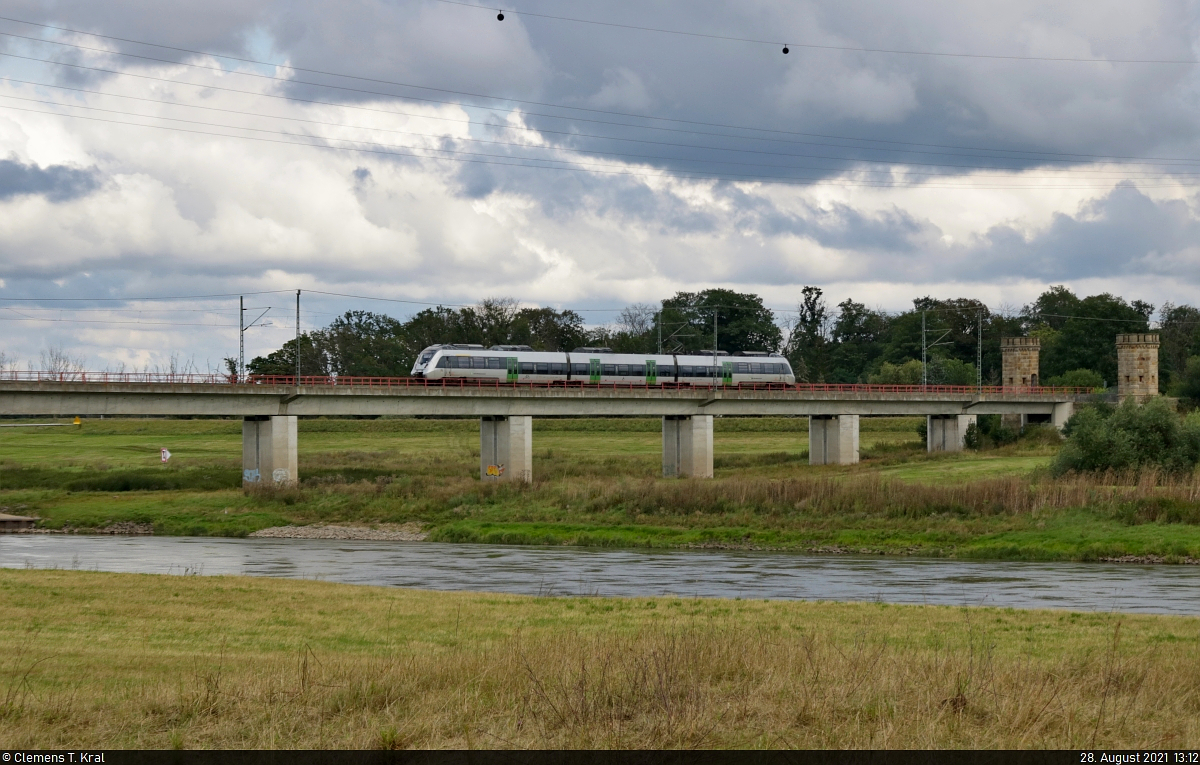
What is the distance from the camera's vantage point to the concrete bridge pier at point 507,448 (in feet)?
279

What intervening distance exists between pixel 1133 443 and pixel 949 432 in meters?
47.6

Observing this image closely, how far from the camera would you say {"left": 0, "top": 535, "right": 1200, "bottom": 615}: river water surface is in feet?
117

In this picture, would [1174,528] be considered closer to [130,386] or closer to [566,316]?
[130,386]

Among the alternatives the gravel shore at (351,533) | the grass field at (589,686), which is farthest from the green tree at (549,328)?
the grass field at (589,686)

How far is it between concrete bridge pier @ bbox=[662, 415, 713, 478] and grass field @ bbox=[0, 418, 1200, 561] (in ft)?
7.64

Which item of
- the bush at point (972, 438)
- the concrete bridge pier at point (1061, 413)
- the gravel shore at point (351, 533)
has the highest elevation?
the concrete bridge pier at point (1061, 413)

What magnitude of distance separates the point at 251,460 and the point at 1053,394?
82935 mm

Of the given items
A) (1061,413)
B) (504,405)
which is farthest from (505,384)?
(1061,413)

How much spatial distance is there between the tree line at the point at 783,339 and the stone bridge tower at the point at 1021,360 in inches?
832

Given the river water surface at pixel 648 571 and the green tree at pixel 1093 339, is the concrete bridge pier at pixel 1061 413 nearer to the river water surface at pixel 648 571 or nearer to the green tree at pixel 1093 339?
the green tree at pixel 1093 339

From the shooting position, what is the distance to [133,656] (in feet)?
62.8

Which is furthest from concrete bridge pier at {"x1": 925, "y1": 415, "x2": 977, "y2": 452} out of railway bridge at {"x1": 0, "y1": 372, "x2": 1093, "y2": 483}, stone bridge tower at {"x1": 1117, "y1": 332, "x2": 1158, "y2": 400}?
stone bridge tower at {"x1": 1117, "y1": 332, "x2": 1158, "y2": 400}

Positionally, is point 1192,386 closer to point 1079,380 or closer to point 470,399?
point 1079,380

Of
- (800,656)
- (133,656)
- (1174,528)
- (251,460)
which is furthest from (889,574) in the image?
(251,460)
